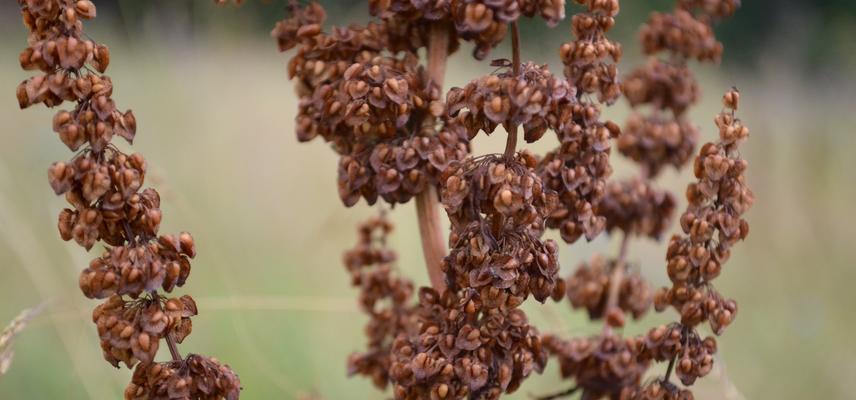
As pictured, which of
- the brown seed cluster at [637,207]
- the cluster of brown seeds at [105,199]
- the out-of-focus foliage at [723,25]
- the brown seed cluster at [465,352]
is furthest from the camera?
the out-of-focus foliage at [723,25]

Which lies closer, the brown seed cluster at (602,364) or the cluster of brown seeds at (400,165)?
the cluster of brown seeds at (400,165)

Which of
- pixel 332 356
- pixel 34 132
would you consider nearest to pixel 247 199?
pixel 34 132

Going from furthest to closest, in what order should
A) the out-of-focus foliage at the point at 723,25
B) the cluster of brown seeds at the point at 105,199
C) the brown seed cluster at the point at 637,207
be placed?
1. the out-of-focus foliage at the point at 723,25
2. the brown seed cluster at the point at 637,207
3. the cluster of brown seeds at the point at 105,199

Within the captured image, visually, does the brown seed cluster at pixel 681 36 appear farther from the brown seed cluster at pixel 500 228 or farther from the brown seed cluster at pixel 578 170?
the brown seed cluster at pixel 500 228

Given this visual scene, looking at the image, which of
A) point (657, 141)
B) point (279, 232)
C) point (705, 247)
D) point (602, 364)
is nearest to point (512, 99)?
point (705, 247)

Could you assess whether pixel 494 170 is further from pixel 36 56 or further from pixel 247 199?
pixel 247 199

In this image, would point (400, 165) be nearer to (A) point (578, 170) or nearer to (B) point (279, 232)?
(A) point (578, 170)

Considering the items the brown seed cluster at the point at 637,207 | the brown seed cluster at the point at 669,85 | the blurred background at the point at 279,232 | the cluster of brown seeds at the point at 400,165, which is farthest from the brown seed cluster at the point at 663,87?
the blurred background at the point at 279,232

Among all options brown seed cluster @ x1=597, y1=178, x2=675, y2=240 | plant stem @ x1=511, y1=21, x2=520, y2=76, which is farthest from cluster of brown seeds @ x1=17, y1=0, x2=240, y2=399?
brown seed cluster @ x1=597, y1=178, x2=675, y2=240
